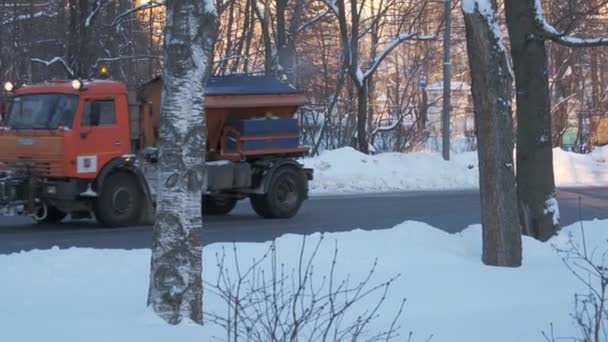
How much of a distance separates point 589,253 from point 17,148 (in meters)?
9.93

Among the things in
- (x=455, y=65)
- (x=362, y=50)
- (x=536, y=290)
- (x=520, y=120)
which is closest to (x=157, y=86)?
(x=520, y=120)

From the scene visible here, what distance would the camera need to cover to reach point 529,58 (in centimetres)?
1402

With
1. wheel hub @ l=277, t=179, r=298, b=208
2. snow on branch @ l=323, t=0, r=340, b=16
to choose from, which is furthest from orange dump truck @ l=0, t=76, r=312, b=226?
snow on branch @ l=323, t=0, r=340, b=16

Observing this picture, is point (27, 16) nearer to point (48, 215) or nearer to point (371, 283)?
point (48, 215)

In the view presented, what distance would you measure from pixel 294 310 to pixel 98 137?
40.8 feet

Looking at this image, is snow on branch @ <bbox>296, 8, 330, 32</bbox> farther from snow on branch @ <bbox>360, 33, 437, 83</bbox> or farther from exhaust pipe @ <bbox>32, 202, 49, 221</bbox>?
exhaust pipe @ <bbox>32, 202, 49, 221</bbox>

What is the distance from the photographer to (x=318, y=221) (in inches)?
798

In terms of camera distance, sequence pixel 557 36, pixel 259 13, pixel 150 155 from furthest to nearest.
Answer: pixel 259 13, pixel 150 155, pixel 557 36

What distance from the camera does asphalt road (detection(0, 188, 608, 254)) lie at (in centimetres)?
1680

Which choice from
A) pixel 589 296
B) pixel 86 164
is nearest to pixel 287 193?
pixel 86 164

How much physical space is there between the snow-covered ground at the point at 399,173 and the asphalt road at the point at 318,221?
1878 mm

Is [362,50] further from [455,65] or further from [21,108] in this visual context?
[21,108]

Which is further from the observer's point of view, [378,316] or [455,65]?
[455,65]

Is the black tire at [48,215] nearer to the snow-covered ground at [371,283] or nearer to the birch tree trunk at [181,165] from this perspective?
the snow-covered ground at [371,283]
